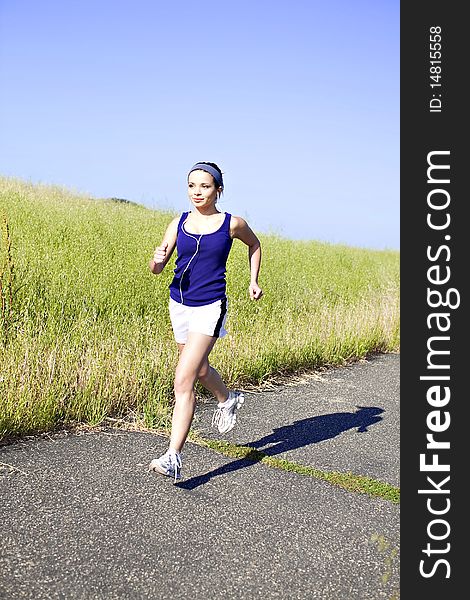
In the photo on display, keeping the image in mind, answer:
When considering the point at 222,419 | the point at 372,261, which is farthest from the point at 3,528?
the point at 372,261

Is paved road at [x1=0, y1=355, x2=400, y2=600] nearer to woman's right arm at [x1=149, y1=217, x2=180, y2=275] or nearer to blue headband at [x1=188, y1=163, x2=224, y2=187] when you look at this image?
woman's right arm at [x1=149, y1=217, x2=180, y2=275]

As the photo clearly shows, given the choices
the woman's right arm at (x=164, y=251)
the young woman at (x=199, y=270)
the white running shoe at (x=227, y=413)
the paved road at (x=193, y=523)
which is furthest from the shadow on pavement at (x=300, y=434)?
the woman's right arm at (x=164, y=251)

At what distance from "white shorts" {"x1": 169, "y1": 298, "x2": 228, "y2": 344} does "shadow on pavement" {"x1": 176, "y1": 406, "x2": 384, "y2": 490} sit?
0.87 metres

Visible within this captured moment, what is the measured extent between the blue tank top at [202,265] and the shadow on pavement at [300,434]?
3.53 feet

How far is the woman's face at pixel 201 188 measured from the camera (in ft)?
14.4

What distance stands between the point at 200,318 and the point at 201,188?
0.82 metres

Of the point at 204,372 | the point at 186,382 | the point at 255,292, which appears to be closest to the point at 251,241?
the point at 255,292

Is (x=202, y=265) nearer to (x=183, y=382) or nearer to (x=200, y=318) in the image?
(x=200, y=318)

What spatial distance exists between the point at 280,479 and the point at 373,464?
83 centimetres

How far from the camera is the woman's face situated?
4375 mm

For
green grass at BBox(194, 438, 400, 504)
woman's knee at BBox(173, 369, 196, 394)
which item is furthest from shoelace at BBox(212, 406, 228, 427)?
woman's knee at BBox(173, 369, 196, 394)

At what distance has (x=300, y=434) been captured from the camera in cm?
541

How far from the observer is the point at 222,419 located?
497 cm

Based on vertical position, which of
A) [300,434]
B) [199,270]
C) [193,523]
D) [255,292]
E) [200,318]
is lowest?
[193,523]
